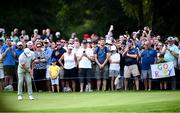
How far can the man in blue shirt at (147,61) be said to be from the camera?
22969 millimetres

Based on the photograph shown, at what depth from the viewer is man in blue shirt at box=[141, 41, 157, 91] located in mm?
22969

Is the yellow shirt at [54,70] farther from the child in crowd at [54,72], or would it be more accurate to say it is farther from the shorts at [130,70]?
the shorts at [130,70]

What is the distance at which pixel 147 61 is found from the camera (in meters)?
23.1

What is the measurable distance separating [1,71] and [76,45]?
11.1 ft

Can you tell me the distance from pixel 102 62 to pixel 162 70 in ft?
8.59

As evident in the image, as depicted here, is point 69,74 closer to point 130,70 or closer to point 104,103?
point 130,70

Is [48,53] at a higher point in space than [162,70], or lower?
higher

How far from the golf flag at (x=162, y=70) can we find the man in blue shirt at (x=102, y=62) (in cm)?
203

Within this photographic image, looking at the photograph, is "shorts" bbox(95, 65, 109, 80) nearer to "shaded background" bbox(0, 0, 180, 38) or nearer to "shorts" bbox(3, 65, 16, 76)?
"shaded background" bbox(0, 0, 180, 38)

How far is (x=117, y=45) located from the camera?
23781 millimetres

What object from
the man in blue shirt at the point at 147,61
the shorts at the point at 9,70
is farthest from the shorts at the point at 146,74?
the shorts at the point at 9,70

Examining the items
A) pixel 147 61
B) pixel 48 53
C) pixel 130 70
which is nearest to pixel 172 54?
pixel 147 61

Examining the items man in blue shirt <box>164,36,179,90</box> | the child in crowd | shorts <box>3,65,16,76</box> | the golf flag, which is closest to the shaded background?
man in blue shirt <box>164,36,179,90</box>

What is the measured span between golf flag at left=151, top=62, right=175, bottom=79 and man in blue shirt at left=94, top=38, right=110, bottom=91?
2029 millimetres
